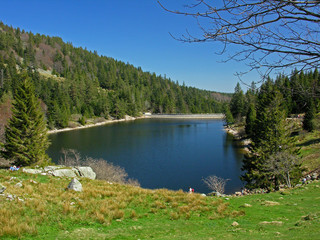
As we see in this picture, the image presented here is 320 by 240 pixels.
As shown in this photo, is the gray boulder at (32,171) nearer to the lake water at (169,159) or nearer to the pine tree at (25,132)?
the pine tree at (25,132)

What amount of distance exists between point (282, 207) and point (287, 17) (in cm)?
832

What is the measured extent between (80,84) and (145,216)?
102 metres

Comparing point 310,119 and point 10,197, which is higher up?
point 310,119

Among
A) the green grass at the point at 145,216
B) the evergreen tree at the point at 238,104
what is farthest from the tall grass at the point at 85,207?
the evergreen tree at the point at 238,104

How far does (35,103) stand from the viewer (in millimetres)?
21812

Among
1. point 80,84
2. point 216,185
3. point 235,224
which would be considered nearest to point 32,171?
point 235,224

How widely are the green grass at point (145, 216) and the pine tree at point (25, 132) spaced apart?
418 inches

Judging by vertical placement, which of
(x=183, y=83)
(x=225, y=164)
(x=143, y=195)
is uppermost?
(x=183, y=83)

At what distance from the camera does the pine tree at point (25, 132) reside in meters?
19.8

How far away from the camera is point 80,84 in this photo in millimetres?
102312

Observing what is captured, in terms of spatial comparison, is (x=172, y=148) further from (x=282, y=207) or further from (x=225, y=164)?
(x=282, y=207)

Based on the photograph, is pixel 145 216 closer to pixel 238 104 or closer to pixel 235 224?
pixel 235 224

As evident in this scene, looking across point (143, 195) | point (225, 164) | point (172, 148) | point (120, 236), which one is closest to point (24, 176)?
point (143, 195)

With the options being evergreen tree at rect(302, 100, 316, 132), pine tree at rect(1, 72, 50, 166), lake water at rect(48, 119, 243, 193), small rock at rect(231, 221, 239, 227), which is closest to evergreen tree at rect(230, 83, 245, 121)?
lake water at rect(48, 119, 243, 193)
